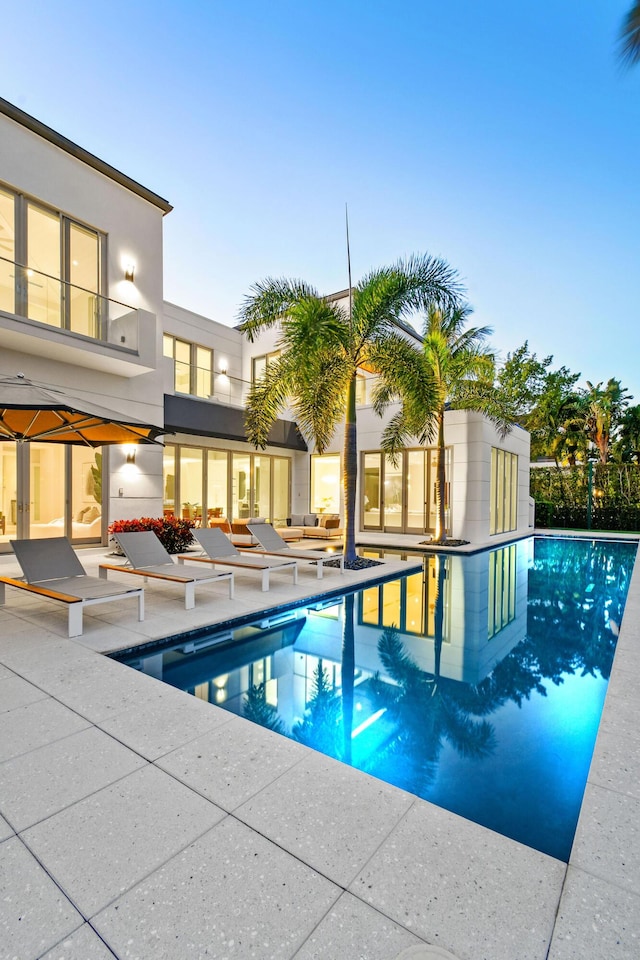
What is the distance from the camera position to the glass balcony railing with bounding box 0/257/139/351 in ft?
33.1

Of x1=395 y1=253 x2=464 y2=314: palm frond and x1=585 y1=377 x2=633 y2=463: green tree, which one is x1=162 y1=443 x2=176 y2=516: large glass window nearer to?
x1=395 y1=253 x2=464 y2=314: palm frond

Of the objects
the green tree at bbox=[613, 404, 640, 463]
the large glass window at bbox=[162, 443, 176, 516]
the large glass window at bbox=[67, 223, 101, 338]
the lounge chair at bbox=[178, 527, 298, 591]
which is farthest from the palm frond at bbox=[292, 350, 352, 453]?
the green tree at bbox=[613, 404, 640, 463]

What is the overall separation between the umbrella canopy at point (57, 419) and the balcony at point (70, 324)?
2922mm

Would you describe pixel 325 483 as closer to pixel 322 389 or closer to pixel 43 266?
pixel 322 389

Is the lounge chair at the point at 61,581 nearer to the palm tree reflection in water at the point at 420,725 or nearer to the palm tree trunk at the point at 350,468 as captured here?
the palm tree reflection in water at the point at 420,725

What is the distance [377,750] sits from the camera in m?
3.69

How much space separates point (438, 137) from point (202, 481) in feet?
47.6

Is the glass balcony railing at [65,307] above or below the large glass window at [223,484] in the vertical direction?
above

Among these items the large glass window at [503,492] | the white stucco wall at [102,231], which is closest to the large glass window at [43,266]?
the white stucco wall at [102,231]

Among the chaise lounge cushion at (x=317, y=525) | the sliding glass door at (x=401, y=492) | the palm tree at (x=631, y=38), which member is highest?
the palm tree at (x=631, y=38)

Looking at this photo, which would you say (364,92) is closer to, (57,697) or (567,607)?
(567,607)

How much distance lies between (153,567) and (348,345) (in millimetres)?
6275

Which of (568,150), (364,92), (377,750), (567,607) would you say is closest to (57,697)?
(377,750)

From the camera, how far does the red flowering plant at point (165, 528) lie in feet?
39.5
